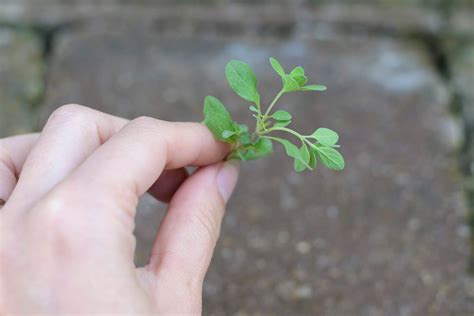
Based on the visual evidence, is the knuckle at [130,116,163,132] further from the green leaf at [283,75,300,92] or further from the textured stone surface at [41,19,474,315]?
the textured stone surface at [41,19,474,315]

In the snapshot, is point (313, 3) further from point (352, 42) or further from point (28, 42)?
point (28, 42)

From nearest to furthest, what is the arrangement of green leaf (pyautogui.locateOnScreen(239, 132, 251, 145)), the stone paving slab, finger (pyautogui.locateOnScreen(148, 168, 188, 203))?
green leaf (pyautogui.locateOnScreen(239, 132, 251, 145))
finger (pyautogui.locateOnScreen(148, 168, 188, 203))
the stone paving slab

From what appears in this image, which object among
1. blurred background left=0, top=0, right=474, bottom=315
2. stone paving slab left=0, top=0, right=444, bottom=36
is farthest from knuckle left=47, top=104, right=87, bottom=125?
stone paving slab left=0, top=0, right=444, bottom=36

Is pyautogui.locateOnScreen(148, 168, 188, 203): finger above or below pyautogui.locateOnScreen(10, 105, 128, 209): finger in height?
below

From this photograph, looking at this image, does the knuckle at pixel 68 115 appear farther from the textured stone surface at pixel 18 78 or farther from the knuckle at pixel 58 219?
the textured stone surface at pixel 18 78

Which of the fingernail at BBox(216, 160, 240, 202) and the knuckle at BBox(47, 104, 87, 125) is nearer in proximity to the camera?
the knuckle at BBox(47, 104, 87, 125)

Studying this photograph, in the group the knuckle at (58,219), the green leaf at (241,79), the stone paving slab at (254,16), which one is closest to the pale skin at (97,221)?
the knuckle at (58,219)

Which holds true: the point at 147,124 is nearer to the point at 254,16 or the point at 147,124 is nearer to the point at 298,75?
the point at 298,75

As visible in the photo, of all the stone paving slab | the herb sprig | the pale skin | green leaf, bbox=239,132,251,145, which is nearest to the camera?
the pale skin
